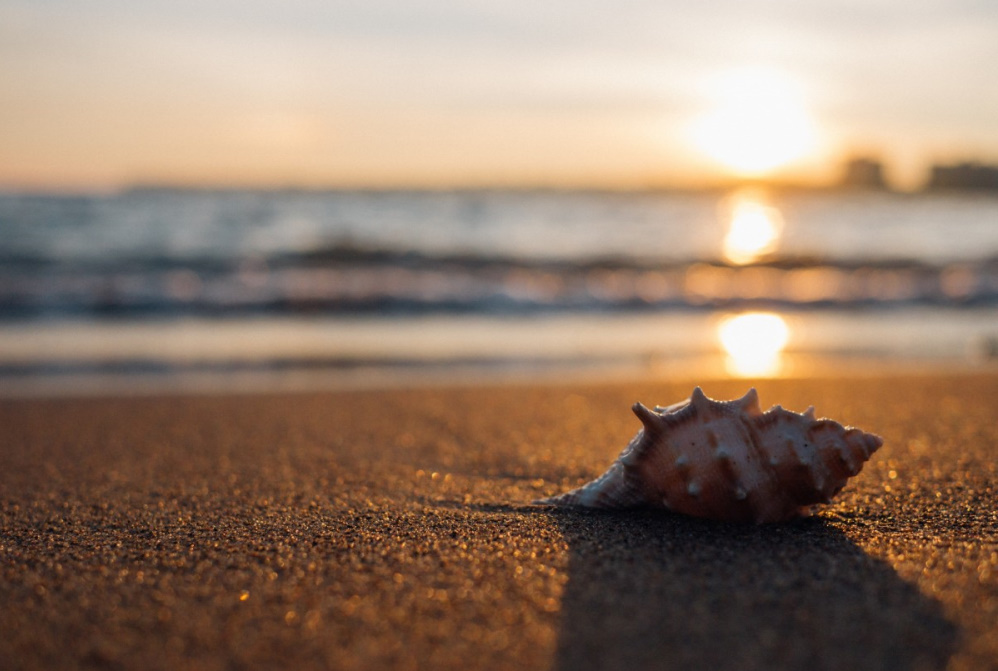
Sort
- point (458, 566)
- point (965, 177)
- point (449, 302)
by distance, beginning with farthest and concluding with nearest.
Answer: point (965, 177) < point (449, 302) < point (458, 566)

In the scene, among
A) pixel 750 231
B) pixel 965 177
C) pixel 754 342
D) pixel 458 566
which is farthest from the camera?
pixel 965 177

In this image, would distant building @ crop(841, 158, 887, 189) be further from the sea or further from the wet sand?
the wet sand

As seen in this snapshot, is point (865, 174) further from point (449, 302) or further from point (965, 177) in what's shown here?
point (449, 302)

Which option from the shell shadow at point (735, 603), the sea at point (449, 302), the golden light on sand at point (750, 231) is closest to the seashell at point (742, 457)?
the shell shadow at point (735, 603)

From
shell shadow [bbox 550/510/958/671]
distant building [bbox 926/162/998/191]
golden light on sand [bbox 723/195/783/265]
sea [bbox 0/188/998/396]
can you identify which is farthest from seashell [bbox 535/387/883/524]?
distant building [bbox 926/162/998/191]

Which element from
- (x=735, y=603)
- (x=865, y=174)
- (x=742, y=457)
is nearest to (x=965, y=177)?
(x=865, y=174)

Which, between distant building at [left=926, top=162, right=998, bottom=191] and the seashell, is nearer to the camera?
the seashell

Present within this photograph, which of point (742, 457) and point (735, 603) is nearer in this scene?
point (735, 603)

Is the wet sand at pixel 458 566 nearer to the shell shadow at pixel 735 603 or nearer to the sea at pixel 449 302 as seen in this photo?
the shell shadow at pixel 735 603
